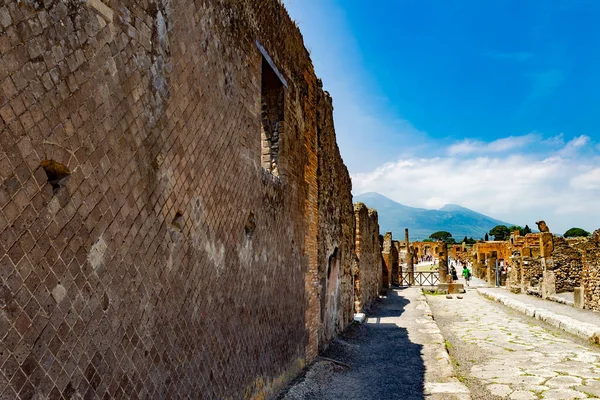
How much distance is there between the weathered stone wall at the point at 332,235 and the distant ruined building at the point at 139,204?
98.4 inches

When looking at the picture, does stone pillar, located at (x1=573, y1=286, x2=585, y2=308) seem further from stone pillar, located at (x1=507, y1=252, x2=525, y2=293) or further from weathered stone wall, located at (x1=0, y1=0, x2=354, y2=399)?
weathered stone wall, located at (x1=0, y1=0, x2=354, y2=399)

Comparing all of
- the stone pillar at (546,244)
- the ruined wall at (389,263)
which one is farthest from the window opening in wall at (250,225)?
the ruined wall at (389,263)

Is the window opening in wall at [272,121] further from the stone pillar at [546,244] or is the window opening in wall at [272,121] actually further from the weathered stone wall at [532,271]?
the weathered stone wall at [532,271]

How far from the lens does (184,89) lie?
338 cm

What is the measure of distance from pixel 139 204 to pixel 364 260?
1280 cm

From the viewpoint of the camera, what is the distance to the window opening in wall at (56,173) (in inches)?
83.7

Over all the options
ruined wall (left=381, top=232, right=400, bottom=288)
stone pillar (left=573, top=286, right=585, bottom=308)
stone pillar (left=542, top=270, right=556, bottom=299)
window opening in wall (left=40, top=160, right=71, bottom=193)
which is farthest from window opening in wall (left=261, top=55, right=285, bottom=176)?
ruined wall (left=381, top=232, right=400, bottom=288)

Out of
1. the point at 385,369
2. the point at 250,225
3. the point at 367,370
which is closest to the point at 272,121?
the point at 250,225

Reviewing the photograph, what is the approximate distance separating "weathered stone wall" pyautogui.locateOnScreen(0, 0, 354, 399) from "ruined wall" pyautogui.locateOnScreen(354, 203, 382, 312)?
786cm

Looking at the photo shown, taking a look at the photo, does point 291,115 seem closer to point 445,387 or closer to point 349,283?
point 445,387

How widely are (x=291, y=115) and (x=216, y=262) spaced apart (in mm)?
3071

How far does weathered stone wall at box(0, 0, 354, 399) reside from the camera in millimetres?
1993

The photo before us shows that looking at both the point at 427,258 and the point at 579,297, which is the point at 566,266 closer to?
the point at 579,297

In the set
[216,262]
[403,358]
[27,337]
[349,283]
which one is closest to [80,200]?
[27,337]
